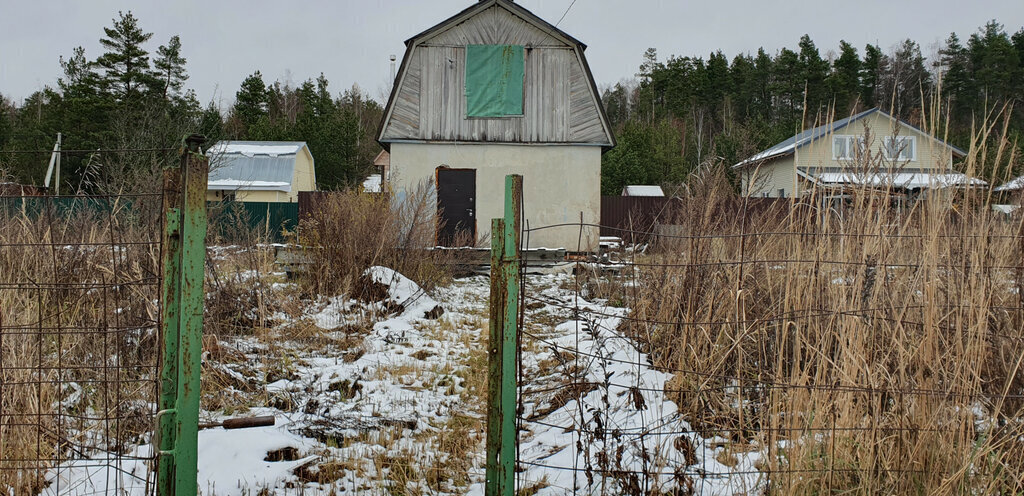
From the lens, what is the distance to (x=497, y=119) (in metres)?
14.4

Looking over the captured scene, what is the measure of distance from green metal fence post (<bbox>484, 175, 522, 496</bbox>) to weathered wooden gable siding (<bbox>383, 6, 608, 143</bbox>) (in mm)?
12067

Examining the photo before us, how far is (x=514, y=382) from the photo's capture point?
2.57m

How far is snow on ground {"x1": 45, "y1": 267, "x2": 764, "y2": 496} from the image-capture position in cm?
301

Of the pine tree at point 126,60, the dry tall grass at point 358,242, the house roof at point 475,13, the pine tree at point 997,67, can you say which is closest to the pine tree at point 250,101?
the pine tree at point 126,60

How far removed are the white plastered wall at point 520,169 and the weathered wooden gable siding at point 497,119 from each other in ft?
0.83

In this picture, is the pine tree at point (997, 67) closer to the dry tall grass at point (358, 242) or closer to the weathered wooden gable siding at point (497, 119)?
the weathered wooden gable siding at point (497, 119)

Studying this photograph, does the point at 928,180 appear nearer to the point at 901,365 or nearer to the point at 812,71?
the point at 901,365

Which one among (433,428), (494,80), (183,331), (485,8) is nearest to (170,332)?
(183,331)

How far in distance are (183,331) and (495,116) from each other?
12415mm

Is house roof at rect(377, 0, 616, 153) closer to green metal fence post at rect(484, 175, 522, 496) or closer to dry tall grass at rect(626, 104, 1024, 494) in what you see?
dry tall grass at rect(626, 104, 1024, 494)

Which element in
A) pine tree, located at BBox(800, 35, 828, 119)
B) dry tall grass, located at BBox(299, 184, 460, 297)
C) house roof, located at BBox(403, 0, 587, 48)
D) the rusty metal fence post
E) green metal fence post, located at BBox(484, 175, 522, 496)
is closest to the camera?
the rusty metal fence post

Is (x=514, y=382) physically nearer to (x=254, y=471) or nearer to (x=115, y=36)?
(x=254, y=471)

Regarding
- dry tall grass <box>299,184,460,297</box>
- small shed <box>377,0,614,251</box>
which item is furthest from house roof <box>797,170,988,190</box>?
small shed <box>377,0,614,251</box>

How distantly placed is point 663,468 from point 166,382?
234 cm
